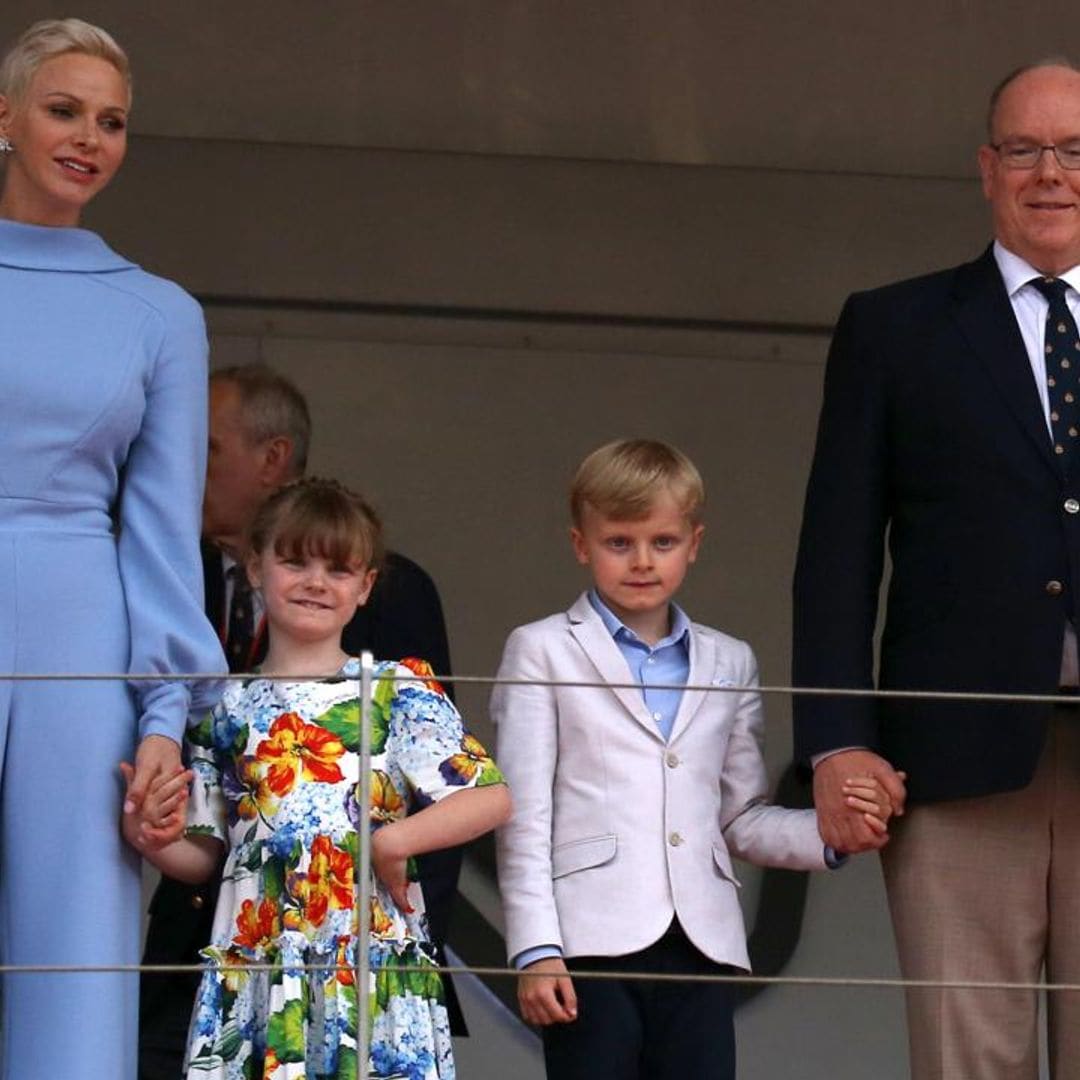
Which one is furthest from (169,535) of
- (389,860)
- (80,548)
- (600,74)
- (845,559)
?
(600,74)

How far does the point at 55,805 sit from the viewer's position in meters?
2.04

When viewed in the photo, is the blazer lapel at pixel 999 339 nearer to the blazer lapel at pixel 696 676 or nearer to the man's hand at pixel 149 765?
the blazer lapel at pixel 696 676

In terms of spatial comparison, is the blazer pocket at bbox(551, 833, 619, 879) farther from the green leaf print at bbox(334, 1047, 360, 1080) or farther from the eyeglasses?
the eyeglasses

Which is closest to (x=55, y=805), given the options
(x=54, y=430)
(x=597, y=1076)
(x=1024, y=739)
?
(x=54, y=430)

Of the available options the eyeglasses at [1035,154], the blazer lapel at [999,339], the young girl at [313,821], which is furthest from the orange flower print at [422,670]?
the eyeglasses at [1035,154]

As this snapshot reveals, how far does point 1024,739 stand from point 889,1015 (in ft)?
4.75

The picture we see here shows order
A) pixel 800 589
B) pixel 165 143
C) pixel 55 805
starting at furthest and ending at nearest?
pixel 165 143
pixel 800 589
pixel 55 805

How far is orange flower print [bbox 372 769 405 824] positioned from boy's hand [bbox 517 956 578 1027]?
0.14m

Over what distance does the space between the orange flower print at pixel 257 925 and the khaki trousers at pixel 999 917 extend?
1.47ft

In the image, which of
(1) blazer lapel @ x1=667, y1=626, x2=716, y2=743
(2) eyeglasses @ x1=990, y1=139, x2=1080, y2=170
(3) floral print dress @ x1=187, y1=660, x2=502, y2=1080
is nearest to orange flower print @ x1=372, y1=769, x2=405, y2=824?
(3) floral print dress @ x1=187, y1=660, x2=502, y2=1080

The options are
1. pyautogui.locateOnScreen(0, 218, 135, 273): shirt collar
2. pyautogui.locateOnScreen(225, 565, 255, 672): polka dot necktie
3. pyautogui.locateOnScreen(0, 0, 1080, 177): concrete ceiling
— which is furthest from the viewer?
pyautogui.locateOnScreen(0, 0, 1080, 177): concrete ceiling

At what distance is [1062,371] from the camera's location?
220 centimetres

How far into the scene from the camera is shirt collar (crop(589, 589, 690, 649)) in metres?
2.29

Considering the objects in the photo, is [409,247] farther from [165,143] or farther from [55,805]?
[55,805]
